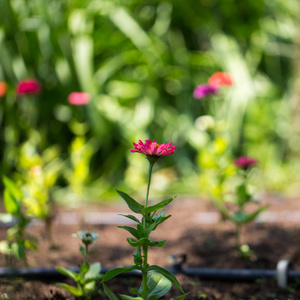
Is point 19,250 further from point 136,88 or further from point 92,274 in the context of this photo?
point 136,88

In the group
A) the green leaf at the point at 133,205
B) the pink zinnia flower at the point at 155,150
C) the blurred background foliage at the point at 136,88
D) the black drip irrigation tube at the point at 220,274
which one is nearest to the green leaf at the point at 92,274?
the black drip irrigation tube at the point at 220,274

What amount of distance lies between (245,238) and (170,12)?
233 centimetres

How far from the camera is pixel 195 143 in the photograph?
3.05 m

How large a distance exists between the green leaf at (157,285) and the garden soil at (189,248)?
262 millimetres

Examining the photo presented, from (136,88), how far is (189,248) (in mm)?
1735

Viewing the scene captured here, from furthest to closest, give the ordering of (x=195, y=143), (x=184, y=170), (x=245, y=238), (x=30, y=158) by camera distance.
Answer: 1. (x=184, y=170)
2. (x=195, y=143)
3. (x=30, y=158)
4. (x=245, y=238)

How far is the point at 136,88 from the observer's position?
11.0ft

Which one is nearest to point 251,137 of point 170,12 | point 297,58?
point 297,58

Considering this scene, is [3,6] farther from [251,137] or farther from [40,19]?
[251,137]

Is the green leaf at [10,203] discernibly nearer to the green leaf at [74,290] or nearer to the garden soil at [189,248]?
the garden soil at [189,248]

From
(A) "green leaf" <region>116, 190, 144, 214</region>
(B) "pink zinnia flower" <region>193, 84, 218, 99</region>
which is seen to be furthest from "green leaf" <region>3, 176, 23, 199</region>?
(B) "pink zinnia flower" <region>193, 84, 218, 99</region>

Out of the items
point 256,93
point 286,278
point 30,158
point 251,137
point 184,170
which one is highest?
point 256,93

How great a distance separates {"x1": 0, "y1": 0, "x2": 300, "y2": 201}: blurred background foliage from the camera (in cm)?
307

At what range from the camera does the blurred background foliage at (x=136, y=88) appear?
10.1 feet
